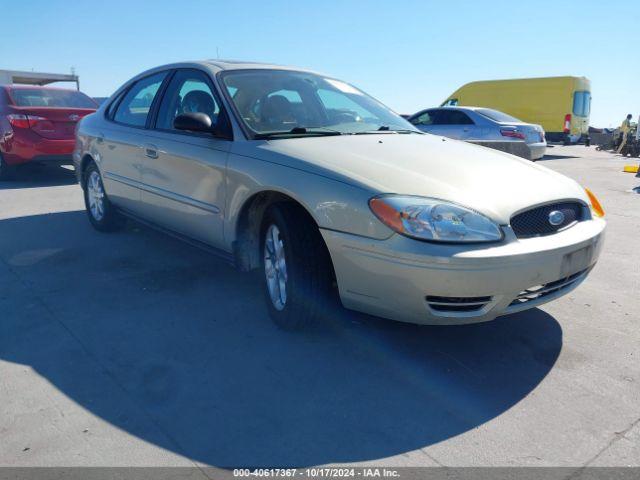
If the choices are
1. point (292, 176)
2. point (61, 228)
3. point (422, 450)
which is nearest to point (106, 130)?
point (61, 228)

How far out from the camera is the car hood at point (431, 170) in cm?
280

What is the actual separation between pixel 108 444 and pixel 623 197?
8.36 meters

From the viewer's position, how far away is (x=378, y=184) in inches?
110

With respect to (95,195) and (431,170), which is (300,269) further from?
(95,195)

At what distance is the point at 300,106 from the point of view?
4.03 m

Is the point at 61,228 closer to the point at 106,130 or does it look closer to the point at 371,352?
the point at 106,130

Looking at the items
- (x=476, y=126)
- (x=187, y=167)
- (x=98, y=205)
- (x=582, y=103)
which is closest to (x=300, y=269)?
(x=187, y=167)

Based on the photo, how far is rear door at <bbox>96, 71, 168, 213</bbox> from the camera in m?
4.63

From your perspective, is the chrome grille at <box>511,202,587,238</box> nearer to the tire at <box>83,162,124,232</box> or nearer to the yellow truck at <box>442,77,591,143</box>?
the tire at <box>83,162,124,232</box>

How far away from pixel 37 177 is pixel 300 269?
8.30m

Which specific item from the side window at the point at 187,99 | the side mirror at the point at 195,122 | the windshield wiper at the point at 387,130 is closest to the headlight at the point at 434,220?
the windshield wiper at the point at 387,130

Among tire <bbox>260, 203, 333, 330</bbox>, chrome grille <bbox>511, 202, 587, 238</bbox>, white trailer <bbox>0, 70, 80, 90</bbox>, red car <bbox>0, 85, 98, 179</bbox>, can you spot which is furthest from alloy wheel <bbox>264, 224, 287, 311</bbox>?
white trailer <bbox>0, 70, 80, 90</bbox>

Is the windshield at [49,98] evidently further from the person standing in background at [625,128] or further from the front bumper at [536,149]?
the person standing in background at [625,128]

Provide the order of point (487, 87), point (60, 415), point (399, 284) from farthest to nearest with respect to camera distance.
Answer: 1. point (487, 87)
2. point (399, 284)
3. point (60, 415)
